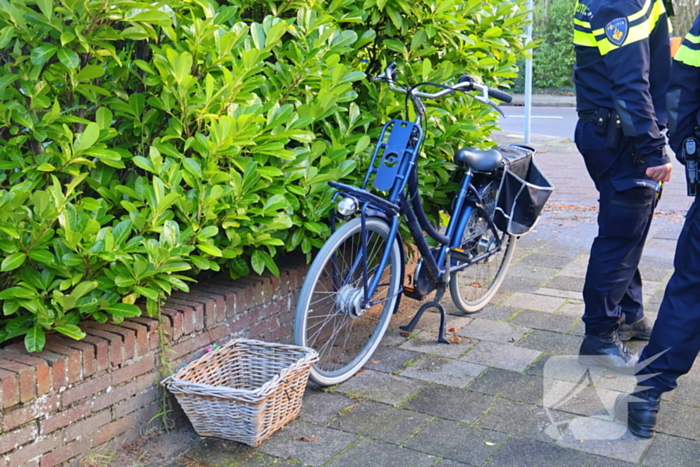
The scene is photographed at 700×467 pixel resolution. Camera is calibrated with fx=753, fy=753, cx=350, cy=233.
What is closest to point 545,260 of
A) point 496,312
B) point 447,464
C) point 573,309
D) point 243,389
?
point 573,309

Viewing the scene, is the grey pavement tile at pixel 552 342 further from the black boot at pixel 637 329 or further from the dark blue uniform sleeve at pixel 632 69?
the dark blue uniform sleeve at pixel 632 69

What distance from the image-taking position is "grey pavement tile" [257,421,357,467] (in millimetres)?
3035

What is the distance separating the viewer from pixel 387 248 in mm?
3730

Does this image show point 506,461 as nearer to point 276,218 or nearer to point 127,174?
point 276,218

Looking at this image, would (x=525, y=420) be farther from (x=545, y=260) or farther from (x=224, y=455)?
→ (x=545, y=260)

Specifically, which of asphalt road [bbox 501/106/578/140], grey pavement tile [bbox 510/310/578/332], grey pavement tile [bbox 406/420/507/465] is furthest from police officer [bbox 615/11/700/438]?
asphalt road [bbox 501/106/578/140]

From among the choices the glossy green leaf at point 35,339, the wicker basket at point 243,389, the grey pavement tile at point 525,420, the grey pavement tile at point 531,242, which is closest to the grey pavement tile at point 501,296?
the grey pavement tile at point 531,242

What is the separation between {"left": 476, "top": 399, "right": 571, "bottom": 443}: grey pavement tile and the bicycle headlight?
109 cm

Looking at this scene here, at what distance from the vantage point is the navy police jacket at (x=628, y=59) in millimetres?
3406

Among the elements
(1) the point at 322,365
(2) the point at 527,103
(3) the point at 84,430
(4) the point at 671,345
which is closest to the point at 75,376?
(3) the point at 84,430

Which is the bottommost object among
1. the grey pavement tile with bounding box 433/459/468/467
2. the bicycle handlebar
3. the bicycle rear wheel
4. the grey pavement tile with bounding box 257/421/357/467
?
the grey pavement tile with bounding box 257/421/357/467

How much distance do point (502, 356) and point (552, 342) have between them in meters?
0.37

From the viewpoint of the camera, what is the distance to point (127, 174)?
3.38 m

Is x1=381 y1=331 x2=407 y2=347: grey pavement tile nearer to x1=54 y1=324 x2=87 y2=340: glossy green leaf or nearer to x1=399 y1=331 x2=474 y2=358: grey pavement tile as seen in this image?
x1=399 y1=331 x2=474 y2=358: grey pavement tile
